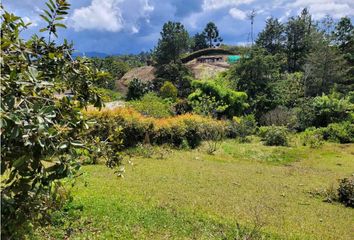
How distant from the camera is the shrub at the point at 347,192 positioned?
1047 cm

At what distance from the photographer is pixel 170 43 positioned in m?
48.2

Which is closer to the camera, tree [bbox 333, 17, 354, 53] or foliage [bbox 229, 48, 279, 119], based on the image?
foliage [bbox 229, 48, 279, 119]

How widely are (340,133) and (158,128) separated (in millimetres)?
12866

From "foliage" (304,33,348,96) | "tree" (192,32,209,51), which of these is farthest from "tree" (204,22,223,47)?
"foliage" (304,33,348,96)

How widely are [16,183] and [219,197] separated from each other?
7.76 m

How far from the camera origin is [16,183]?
2225 millimetres

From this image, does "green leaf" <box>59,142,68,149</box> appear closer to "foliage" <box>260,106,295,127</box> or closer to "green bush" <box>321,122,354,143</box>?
"green bush" <box>321,122,354,143</box>

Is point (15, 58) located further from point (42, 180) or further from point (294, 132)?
point (294, 132)

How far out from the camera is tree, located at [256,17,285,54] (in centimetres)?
4744

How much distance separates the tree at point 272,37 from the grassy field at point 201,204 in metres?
33.5

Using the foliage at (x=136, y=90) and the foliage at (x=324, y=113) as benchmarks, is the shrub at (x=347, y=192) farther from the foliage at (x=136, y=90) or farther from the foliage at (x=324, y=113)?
the foliage at (x=136, y=90)

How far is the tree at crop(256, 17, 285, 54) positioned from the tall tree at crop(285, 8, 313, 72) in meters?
1.07

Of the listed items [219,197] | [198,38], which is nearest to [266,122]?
[219,197]

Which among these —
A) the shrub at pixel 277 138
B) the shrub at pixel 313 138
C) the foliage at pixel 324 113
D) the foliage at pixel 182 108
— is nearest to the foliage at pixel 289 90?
the foliage at pixel 324 113
